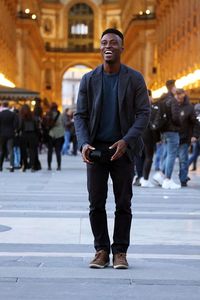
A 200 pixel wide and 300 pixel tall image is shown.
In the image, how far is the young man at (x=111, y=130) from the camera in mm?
7223

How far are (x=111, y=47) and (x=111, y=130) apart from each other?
64 centimetres

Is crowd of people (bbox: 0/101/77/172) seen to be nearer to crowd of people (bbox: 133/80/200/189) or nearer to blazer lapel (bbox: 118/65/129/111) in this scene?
crowd of people (bbox: 133/80/200/189)

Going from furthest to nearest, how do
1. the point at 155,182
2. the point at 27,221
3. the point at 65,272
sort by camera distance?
1. the point at 155,182
2. the point at 27,221
3. the point at 65,272

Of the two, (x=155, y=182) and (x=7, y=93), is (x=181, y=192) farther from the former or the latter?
(x=7, y=93)

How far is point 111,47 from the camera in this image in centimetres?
723

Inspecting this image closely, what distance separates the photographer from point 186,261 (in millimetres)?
7746

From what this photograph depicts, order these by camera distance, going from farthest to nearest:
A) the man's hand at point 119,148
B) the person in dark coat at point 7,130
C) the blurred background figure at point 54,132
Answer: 1. the blurred background figure at point 54,132
2. the person in dark coat at point 7,130
3. the man's hand at point 119,148

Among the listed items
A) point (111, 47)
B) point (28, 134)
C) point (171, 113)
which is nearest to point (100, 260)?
point (111, 47)

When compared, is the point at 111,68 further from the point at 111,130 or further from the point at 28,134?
the point at 28,134

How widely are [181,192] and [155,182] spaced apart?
1.95 metres

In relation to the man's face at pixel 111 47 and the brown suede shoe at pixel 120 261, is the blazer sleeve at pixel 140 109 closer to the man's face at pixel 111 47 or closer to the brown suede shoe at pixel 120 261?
the man's face at pixel 111 47

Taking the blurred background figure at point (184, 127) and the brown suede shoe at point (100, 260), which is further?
the blurred background figure at point (184, 127)

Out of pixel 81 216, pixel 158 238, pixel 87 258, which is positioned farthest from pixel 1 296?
pixel 81 216

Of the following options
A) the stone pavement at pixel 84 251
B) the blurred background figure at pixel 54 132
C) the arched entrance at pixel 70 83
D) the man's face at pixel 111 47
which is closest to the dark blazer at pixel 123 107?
the man's face at pixel 111 47
